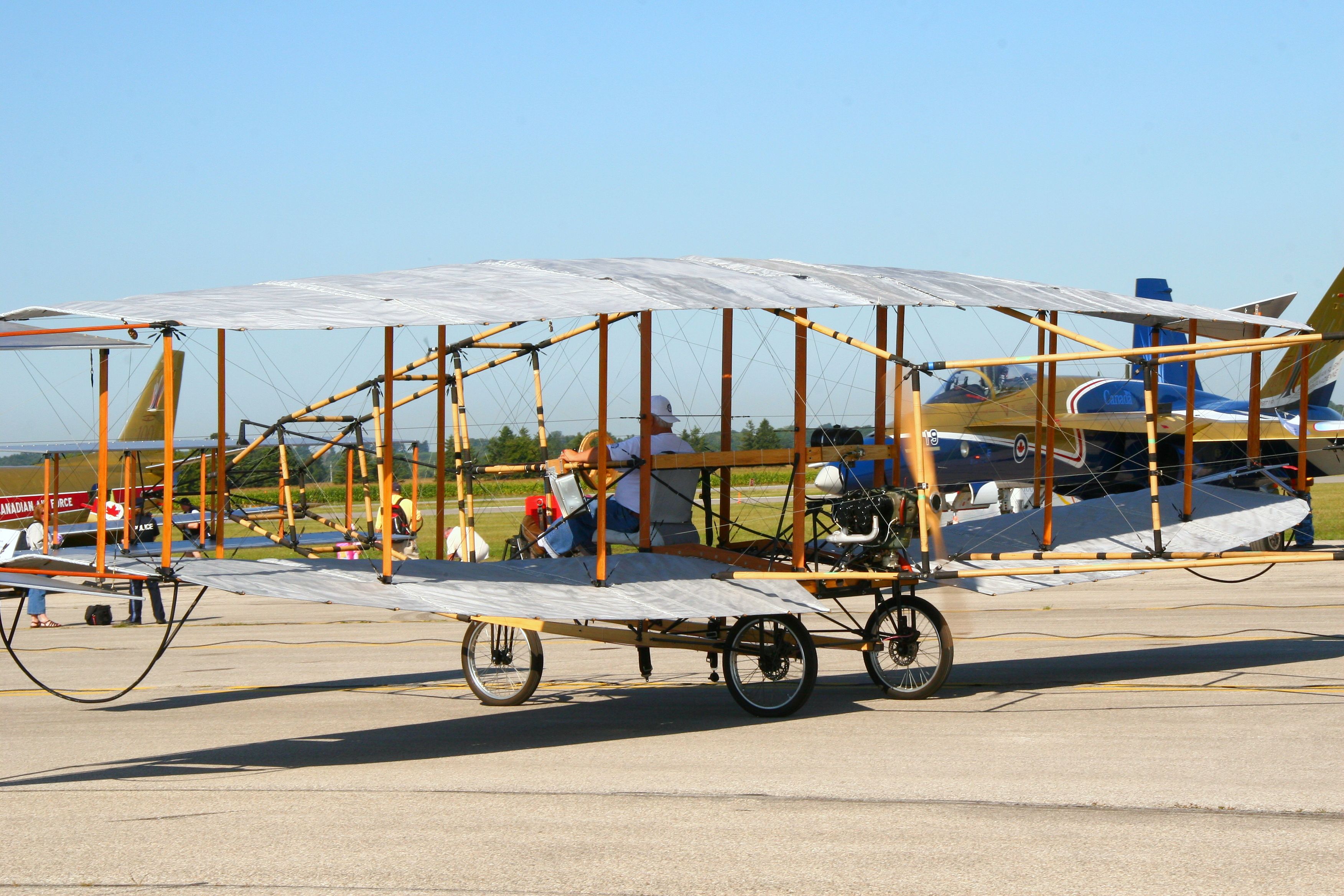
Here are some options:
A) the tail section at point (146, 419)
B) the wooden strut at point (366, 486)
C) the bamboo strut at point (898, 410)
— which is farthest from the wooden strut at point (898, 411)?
the tail section at point (146, 419)

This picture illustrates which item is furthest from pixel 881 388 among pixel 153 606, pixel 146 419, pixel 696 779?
pixel 146 419

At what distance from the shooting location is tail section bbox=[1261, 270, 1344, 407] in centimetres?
1709

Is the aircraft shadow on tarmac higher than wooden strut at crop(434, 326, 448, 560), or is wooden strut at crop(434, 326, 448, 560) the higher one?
wooden strut at crop(434, 326, 448, 560)

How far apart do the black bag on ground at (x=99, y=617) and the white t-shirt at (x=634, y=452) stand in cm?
1253

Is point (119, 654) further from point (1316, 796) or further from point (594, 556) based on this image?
point (1316, 796)

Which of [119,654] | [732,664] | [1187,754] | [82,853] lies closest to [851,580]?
[732,664]

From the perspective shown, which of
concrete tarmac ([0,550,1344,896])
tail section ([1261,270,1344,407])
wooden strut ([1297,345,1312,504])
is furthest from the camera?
tail section ([1261,270,1344,407])

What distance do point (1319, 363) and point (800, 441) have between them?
53.1 feet

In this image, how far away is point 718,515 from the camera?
12.0m

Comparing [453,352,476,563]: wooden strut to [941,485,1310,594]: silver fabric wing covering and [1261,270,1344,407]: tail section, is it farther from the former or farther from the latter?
[1261,270,1344,407]: tail section

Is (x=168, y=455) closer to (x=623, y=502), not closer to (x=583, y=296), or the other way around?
(x=583, y=296)

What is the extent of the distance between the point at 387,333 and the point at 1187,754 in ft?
19.1

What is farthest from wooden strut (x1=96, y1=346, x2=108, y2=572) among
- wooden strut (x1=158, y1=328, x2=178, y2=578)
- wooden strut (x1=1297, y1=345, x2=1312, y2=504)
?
wooden strut (x1=1297, y1=345, x2=1312, y2=504)

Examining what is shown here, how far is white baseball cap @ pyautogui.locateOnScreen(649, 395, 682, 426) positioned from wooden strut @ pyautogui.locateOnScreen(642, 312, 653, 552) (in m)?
0.12
